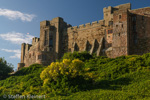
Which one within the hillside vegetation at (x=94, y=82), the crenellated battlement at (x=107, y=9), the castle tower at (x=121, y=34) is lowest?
the hillside vegetation at (x=94, y=82)

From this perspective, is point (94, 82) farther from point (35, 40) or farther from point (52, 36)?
point (35, 40)

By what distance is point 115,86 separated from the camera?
851 inches

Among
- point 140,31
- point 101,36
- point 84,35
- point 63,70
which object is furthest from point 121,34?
Result: point 63,70

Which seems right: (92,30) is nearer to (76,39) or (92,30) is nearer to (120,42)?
(76,39)

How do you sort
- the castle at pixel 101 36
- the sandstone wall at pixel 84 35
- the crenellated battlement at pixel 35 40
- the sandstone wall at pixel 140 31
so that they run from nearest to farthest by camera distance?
the sandstone wall at pixel 140 31, the castle at pixel 101 36, the sandstone wall at pixel 84 35, the crenellated battlement at pixel 35 40

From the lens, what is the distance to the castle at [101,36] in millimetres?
35781

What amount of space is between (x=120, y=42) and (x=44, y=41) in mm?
17887

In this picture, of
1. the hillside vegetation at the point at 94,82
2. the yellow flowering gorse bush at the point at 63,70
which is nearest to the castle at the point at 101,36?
the hillside vegetation at the point at 94,82

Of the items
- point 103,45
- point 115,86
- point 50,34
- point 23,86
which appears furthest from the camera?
point 50,34

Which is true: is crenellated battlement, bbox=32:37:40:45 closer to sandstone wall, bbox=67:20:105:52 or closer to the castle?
the castle

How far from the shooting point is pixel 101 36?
42562mm

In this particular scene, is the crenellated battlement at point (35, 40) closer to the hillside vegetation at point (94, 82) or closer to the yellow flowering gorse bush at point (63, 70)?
the hillside vegetation at point (94, 82)

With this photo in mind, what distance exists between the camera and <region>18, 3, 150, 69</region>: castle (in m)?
35.8

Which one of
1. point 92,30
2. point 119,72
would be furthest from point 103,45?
point 119,72
